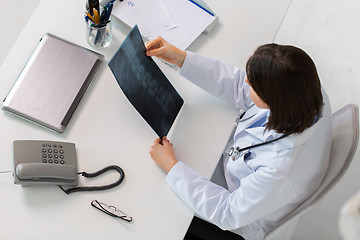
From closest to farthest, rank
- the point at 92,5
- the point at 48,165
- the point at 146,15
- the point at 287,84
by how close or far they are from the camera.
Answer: the point at 287,84 → the point at 48,165 → the point at 92,5 → the point at 146,15

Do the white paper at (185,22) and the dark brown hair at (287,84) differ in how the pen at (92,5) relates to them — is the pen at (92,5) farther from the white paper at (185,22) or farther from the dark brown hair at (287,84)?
the dark brown hair at (287,84)

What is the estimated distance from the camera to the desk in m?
1.17

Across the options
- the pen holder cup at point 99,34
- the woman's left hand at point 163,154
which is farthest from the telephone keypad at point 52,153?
the pen holder cup at point 99,34

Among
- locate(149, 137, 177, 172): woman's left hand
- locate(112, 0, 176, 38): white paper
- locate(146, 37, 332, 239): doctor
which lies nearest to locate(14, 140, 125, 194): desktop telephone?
locate(149, 137, 177, 172): woman's left hand

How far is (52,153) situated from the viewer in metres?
1.20

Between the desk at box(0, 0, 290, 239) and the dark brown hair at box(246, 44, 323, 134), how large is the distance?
30 cm

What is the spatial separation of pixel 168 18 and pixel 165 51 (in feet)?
0.56

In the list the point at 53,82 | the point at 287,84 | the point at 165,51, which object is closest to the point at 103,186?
the point at 53,82

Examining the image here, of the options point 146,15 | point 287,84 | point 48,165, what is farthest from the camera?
point 146,15

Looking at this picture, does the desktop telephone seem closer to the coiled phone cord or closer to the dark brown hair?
the coiled phone cord

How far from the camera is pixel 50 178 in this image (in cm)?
118

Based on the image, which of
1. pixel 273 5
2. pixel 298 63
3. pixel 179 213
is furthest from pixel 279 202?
pixel 273 5

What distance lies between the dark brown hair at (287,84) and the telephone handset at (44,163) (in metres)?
0.56

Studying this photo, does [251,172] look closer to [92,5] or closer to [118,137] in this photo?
[118,137]
